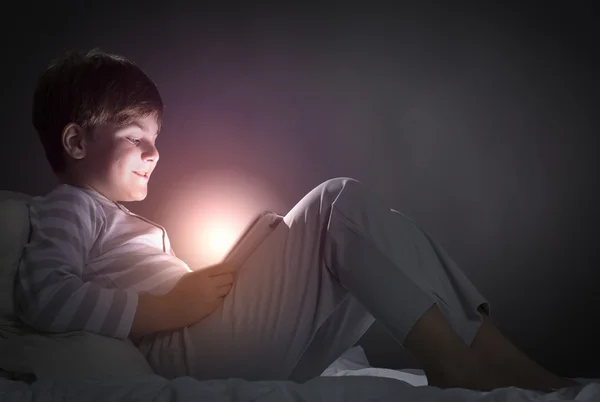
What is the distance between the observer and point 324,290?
898mm

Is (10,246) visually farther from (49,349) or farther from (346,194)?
(346,194)

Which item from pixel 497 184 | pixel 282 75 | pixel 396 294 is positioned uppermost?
pixel 282 75

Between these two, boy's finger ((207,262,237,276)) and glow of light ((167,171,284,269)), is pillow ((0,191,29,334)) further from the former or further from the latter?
glow of light ((167,171,284,269))

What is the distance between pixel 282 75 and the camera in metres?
1.61

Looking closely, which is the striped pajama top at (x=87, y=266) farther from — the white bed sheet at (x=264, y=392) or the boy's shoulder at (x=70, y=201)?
the white bed sheet at (x=264, y=392)

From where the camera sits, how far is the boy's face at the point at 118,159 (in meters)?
1.14

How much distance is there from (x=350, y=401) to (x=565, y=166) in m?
1.11

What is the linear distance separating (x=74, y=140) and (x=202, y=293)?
0.44 meters

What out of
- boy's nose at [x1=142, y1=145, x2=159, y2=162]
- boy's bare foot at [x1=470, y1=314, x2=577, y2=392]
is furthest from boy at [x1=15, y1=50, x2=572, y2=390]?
boy's nose at [x1=142, y1=145, x2=159, y2=162]

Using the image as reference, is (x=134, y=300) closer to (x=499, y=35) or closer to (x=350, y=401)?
(x=350, y=401)

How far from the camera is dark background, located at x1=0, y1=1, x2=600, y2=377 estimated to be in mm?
1530

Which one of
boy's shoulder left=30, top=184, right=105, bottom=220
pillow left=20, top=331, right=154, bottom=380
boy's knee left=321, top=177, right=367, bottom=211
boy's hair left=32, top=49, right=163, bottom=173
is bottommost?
pillow left=20, top=331, right=154, bottom=380

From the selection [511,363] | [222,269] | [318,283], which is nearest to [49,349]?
[222,269]

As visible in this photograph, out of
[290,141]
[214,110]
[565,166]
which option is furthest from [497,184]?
[214,110]
